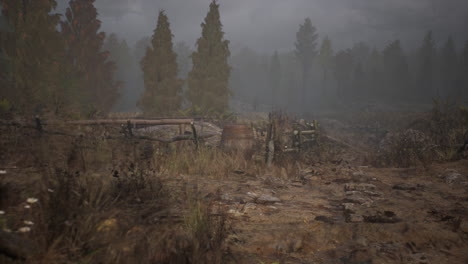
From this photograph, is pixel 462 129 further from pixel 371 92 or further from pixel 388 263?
pixel 371 92

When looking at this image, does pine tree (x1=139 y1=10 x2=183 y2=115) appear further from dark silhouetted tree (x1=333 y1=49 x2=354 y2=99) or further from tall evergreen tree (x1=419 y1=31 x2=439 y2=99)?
tall evergreen tree (x1=419 y1=31 x2=439 y2=99)

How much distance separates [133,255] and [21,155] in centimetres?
481

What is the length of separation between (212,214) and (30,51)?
17365 millimetres

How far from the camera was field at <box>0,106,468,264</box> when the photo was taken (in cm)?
211

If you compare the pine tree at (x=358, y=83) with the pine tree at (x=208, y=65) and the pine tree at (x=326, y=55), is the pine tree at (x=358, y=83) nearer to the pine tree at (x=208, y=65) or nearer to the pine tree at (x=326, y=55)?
the pine tree at (x=326, y=55)

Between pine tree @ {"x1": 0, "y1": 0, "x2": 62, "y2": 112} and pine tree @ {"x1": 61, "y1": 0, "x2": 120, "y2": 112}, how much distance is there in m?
4.11

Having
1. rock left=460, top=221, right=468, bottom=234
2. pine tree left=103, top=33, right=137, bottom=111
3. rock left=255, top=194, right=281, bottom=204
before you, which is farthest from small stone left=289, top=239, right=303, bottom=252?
pine tree left=103, top=33, right=137, bottom=111

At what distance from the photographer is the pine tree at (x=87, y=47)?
69.3ft

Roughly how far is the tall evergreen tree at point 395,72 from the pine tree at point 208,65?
40.9 m

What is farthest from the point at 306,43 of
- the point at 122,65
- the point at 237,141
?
the point at 237,141

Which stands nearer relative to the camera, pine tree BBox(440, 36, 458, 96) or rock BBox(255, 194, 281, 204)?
rock BBox(255, 194, 281, 204)

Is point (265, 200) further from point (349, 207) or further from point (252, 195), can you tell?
point (349, 207)

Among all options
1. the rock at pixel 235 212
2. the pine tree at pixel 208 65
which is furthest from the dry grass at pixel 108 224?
the pine tree at pixel 208 65

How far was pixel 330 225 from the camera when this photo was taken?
11.0 ft
